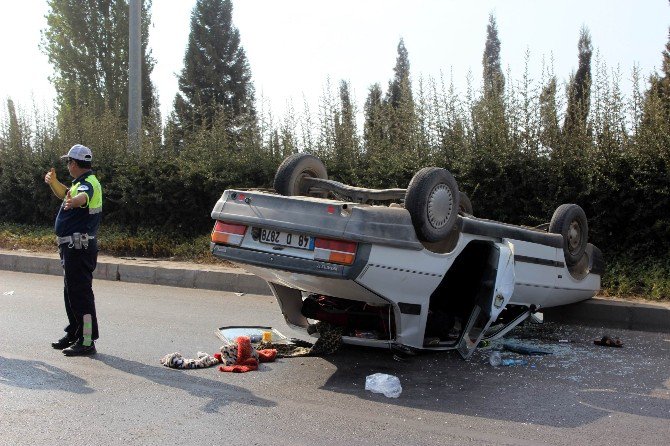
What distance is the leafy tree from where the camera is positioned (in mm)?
29312

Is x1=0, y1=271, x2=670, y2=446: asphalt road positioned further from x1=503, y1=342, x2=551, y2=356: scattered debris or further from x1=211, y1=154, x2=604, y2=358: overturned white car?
x1=211, y1=154, x2=604, y2=358: overturned white car

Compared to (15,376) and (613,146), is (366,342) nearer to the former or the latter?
(15,376)

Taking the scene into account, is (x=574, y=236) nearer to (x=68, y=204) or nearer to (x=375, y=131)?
(x=68, y=204)

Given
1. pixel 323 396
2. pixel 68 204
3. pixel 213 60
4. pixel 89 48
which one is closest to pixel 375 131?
pixel 68 204

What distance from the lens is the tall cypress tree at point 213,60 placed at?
125 feet

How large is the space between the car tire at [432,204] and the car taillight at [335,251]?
525 millimetres

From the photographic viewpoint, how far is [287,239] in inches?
215

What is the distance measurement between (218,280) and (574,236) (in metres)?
5.13

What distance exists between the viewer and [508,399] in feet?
16.9

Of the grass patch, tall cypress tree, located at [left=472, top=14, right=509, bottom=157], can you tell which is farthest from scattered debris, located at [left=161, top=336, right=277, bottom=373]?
tall cypress tree, located at [left=472, top=14, right=509, bottom=157]

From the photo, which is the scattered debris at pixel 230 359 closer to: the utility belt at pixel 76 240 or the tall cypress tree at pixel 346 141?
the utility belt at pixel 76 240

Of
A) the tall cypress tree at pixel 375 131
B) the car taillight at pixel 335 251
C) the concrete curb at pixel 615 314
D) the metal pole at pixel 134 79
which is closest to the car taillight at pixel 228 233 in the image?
the car taillight at pixel 335 251

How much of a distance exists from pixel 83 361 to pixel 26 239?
30.7 feet

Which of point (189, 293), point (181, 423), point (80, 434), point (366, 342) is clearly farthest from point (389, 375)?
point (189, 293)
